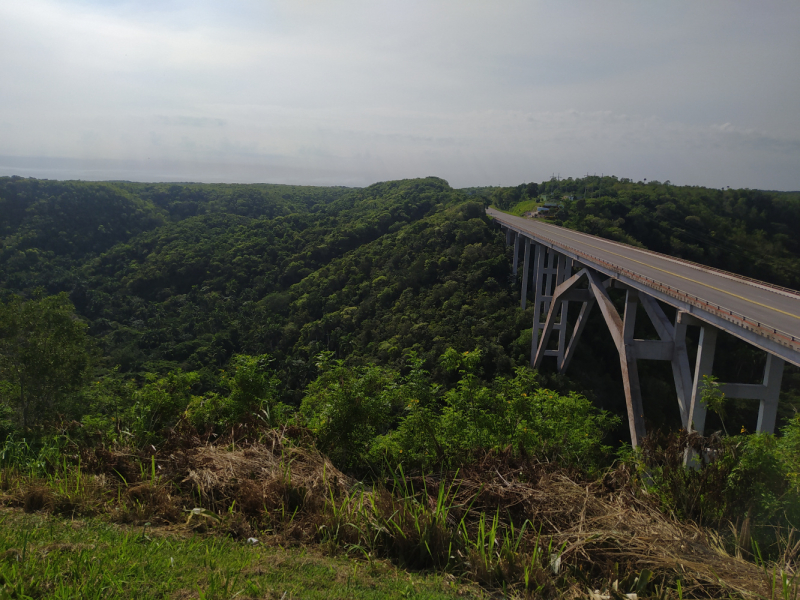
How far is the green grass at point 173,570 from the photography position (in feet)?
11.6

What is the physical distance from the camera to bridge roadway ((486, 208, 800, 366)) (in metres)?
11.1

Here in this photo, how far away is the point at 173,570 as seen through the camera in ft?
12.6

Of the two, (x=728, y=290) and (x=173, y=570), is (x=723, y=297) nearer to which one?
(x=728, y=290)

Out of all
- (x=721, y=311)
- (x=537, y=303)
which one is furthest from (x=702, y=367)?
(x=537, y=303)

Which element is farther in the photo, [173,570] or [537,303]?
[537,303]

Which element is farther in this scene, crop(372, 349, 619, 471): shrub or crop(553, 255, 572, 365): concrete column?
crop(553, 255, 572, 365): concrete column

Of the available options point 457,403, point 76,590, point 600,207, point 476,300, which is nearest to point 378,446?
point 457,403

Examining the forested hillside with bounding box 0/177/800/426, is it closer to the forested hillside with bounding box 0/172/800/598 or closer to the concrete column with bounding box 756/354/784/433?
the forested hillside with bounding box 0/172/800/598

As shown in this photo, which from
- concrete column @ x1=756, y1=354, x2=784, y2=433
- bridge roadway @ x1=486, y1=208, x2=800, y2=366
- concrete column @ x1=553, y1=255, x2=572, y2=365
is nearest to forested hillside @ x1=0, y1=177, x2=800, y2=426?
concrete column @ x1=553, y1=255, x2=572, y2=365

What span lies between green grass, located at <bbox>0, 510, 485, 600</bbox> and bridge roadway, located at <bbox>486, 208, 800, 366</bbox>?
10.9m

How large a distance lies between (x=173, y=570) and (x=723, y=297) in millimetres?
17630

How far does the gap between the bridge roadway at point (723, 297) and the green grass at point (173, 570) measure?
10.9 m

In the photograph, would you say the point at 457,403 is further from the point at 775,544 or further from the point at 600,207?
the point at 600,207

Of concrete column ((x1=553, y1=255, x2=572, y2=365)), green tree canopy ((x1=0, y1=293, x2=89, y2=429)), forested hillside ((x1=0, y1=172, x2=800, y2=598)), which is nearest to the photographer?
forested hillside ((x1=0, y1=172, x2=800, y2=598))
